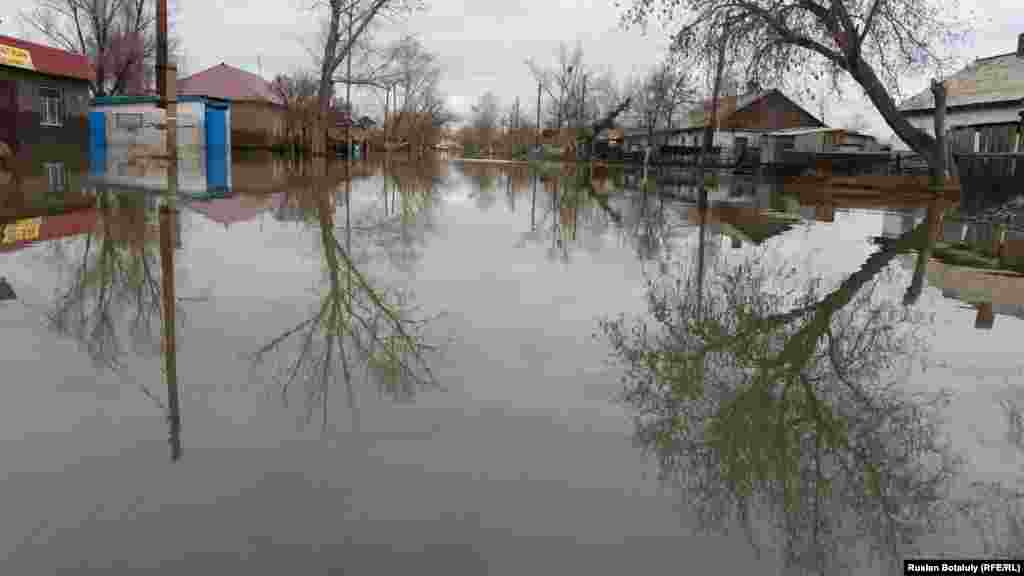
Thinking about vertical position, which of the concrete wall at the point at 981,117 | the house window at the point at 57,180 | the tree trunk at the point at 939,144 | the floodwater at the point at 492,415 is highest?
the concrete wall at the point at 981,117

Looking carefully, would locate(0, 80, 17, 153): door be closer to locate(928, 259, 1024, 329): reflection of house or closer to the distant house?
locate(928, 259, 1024, 329): reflection of house

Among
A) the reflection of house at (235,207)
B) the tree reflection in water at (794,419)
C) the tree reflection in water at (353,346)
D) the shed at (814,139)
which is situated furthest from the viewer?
the shed at (814,139)

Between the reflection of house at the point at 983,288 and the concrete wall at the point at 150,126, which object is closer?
the reflection of house at the point at 983,288

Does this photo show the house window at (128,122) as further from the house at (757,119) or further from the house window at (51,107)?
the house at (757,119)

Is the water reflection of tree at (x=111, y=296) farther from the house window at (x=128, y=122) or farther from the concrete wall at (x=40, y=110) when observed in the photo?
the house window at (x=128, y=122)

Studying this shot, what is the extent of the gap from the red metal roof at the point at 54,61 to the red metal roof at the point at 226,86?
1833 centimetres

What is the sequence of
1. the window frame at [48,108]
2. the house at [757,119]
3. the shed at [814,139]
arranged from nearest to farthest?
the window frame at [48,108]
the shed at [814,139]
the house at [757,119]

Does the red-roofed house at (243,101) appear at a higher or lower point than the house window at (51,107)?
higher

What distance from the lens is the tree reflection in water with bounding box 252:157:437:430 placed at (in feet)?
11.7

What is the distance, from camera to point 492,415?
3271 millimetres

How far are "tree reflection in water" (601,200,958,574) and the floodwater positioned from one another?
2 centimetres

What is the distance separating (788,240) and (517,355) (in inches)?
271

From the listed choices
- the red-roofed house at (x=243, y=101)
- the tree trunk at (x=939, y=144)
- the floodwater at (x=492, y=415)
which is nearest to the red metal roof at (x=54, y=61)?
the red-roofed house at (x=243, y=101)

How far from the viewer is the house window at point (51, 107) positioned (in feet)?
101
